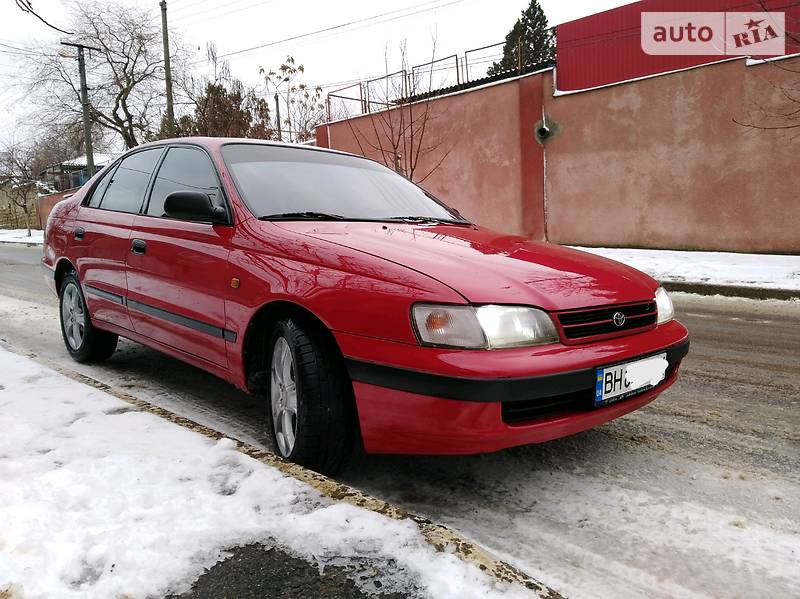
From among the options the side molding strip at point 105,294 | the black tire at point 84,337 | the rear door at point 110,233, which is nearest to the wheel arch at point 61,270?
the black tire at point 84,337

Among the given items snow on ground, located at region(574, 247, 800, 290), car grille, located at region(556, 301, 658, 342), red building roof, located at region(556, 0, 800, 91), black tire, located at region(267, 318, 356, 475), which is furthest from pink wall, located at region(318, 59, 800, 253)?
black tire, located at region(267, 318, 356, 475)

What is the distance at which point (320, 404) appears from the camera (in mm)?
2271

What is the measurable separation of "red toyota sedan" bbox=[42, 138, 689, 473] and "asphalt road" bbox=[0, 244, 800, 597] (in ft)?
0.93

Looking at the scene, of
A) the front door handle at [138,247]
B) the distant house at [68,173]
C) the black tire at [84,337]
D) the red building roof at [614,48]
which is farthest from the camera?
the distant house at [68,173]

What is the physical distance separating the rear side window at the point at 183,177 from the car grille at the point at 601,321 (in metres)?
1.85

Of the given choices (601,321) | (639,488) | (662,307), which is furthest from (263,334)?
(662,307)

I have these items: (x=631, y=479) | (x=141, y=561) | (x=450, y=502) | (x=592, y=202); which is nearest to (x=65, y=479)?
(x=141, y=561)

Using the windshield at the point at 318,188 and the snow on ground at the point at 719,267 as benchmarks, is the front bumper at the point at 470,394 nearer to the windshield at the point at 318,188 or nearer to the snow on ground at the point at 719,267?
the windshield at the point at 318,188

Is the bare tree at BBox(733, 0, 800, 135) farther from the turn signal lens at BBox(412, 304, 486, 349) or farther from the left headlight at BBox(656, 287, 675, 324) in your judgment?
the turn signal lens at BBox(412, 304, 486, 349)

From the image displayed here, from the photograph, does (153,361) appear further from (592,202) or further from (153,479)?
(592,202)

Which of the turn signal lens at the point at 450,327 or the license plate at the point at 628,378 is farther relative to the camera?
the license plate at the point at 628,378

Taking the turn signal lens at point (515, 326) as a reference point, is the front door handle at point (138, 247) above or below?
above

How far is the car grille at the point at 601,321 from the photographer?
7.09 ft

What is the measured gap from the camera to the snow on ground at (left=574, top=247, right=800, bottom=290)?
7.97 metres
